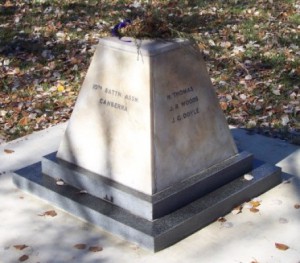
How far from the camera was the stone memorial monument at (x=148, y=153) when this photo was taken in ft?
18.1

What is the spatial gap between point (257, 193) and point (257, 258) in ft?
3.21

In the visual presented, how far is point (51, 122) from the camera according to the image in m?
8.33

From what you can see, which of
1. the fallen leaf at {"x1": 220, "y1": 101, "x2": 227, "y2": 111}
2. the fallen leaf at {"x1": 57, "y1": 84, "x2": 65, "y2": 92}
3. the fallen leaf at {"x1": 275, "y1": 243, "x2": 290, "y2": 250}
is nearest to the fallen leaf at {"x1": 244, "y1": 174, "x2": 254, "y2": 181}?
the fallen leaf at {"x1": 275, "y1": 243, "x2": 290, "y2": 250}

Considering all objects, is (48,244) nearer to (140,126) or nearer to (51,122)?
(140,126)

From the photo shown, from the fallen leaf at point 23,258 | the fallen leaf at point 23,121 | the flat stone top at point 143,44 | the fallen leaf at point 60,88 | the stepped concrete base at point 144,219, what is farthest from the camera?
the fallen leaf at point 60,88

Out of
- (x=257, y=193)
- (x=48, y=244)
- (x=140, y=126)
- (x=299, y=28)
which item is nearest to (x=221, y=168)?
(x=257, y=193)

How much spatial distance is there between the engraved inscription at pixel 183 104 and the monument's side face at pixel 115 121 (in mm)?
250

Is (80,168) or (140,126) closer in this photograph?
(140,126)

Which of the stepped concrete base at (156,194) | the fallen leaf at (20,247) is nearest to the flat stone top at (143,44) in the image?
the stepped concrete base at (156,194)

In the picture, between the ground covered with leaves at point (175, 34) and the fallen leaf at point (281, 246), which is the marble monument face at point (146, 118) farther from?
the fallen leaf at point (281, 246)

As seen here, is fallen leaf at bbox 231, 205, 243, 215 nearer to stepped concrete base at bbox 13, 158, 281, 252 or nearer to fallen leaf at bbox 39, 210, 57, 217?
stepped concrete base at bbox 13, 158, 281, 252

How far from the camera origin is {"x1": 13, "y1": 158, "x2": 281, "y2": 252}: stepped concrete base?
17.7ft

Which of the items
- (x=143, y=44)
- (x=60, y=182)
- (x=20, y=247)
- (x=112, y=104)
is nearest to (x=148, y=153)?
(x=112, y=104)

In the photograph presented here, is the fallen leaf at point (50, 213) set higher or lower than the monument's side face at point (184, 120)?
lower
